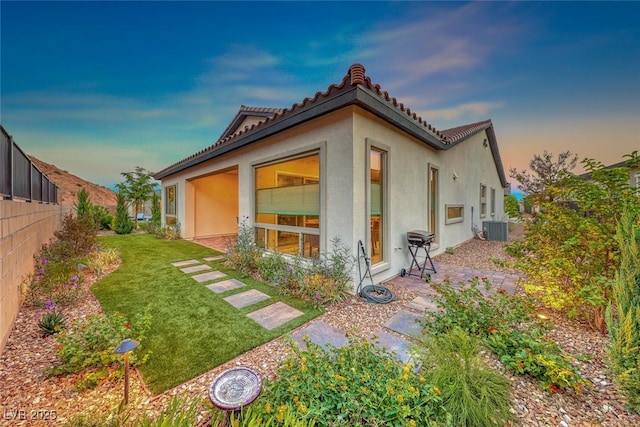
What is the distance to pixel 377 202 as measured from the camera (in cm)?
506

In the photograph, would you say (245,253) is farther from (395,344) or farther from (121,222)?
(121,222)

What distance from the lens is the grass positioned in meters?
2.48

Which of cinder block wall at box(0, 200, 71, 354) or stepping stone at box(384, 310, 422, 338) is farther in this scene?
stepping stone at box(384, 310, 422, 338)

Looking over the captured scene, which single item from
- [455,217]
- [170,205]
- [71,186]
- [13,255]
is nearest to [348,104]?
[13,255]

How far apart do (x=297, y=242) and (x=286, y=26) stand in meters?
6.86

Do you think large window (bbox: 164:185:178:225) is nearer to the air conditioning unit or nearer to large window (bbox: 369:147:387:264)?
large window (bbox: 369:147:387:264)

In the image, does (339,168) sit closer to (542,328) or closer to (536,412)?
(542,328)

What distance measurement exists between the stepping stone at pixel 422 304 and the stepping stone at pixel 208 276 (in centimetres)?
431

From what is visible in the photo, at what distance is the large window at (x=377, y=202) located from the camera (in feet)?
16.3

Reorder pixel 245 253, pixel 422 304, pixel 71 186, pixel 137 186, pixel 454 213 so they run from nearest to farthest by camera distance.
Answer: pixel 422 304, pixel 245 253, pixel 454 213, pixel 137 186, pixel 71 186

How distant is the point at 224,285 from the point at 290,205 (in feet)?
7.62

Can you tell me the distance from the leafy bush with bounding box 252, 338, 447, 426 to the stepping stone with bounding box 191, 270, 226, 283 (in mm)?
4105

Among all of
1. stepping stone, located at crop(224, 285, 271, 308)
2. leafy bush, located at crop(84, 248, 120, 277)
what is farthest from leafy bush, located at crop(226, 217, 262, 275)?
leafy bush, located at crop(84, 248, 120, 277)

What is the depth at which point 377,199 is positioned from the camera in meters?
5.06
